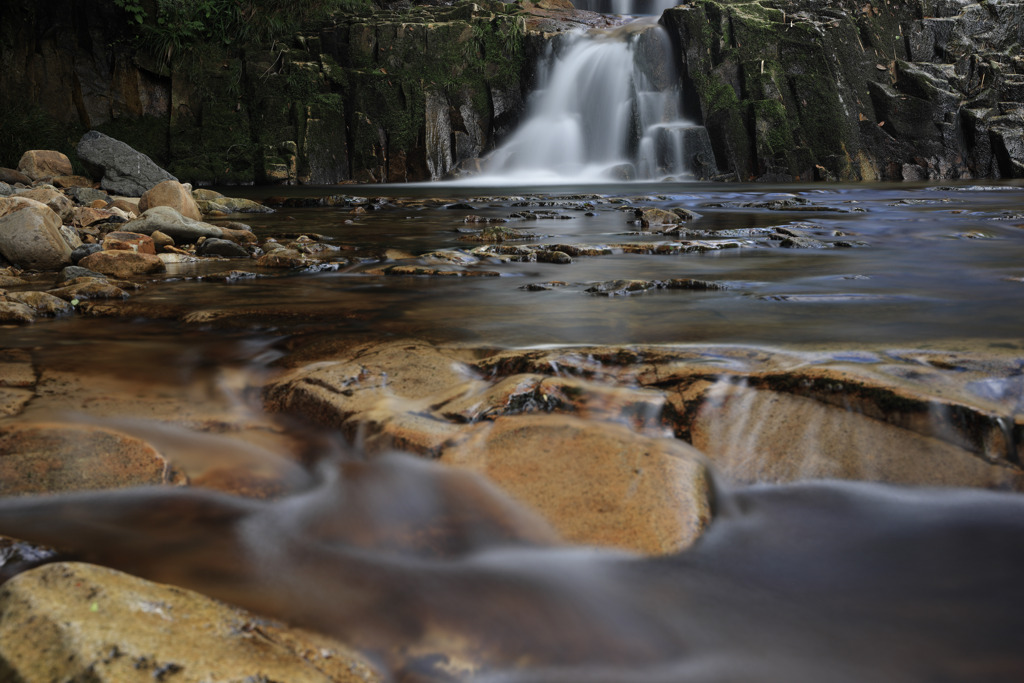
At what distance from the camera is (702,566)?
1.82 m

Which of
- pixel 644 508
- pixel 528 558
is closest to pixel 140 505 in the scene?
pixel 528 558

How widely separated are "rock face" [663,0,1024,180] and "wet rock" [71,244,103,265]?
55.9 ft

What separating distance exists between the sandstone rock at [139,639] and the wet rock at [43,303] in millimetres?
3208

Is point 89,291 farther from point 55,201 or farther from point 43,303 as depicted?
point 55,201

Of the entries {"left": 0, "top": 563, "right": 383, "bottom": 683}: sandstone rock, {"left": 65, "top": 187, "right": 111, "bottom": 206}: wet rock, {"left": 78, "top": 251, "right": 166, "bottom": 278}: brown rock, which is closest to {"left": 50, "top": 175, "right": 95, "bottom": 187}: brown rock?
{"left": 65, "top": 187, "right": 111, "bottom": 206}: wet rock

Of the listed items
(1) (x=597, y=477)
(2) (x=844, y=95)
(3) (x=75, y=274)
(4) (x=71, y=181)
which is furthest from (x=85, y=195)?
(2) (x=844, y=95)

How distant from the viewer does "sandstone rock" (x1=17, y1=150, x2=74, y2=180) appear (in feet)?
41.7

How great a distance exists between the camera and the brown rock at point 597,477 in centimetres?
193

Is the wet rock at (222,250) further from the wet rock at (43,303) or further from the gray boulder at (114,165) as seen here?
the gray boulder at (114,165)

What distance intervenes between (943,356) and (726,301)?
1.56m

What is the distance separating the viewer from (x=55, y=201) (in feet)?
26.5

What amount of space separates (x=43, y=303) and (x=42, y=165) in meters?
11.0

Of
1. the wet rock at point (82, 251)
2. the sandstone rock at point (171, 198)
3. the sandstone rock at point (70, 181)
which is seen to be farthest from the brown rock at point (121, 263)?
the sandstone rock at point (70, 181)

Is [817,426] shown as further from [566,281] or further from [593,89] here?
[593,89]
